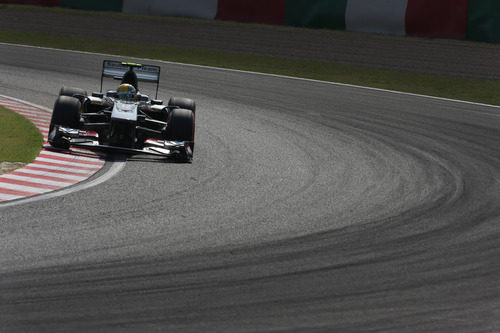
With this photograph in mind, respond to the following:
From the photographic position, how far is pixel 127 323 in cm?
531

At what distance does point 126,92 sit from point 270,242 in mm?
4919

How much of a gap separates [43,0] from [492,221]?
21.8 metres

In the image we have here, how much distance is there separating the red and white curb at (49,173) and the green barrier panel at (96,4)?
51.5 ft

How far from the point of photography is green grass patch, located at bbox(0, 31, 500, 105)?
2017 cm

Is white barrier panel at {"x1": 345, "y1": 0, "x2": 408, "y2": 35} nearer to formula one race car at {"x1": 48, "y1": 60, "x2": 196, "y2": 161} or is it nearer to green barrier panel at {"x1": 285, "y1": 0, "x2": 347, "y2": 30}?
green barrier panel at {"x1": 285, "y1": 0, "x2": 347, "y2": 30}

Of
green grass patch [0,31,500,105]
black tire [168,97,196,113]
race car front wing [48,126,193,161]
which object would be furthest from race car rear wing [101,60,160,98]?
green grass patch [0,31,500,105]

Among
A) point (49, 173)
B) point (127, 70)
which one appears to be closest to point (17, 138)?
point (127, 70)

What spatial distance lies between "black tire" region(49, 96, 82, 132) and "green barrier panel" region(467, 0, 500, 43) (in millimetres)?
14044

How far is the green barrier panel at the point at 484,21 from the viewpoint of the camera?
2192cm

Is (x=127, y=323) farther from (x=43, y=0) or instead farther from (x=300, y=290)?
(x=43, y=0)

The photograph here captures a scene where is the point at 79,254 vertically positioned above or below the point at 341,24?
below


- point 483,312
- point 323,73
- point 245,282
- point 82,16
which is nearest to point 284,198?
point 245,282

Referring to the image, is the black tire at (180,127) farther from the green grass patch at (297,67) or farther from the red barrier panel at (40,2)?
the red barrier panel at (40,2)

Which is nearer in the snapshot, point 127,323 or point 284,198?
point 127,323
